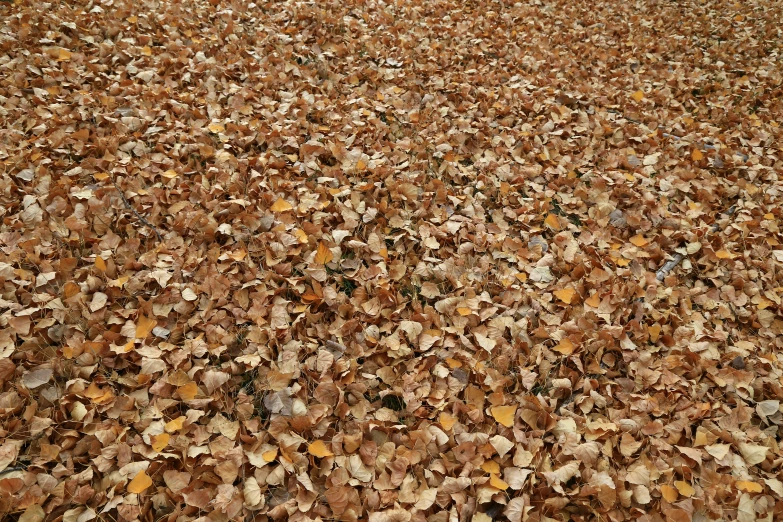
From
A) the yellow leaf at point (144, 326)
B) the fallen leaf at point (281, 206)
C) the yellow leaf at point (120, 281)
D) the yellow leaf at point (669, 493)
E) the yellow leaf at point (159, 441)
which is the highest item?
the fallen leaf at point (281, 206)

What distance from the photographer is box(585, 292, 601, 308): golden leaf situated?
2.68 m

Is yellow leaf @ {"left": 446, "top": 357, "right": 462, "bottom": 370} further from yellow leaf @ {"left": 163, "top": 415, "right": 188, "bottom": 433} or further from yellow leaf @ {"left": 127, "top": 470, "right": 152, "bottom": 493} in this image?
yellow leaf @ {"left": 127, "top": 470, "right": 152, "bottom": 493}

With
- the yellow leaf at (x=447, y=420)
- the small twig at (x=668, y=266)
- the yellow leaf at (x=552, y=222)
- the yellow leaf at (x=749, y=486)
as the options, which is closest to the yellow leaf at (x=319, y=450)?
the yellow leaf at (x=447, y=420)

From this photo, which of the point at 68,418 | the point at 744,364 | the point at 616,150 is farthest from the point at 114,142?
the point at 744,364

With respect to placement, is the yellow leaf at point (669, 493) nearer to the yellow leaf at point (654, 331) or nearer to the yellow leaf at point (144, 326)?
the yellow leaf at point (654, 331)

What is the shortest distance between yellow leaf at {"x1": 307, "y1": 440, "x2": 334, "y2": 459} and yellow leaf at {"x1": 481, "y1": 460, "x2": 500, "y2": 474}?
2.06ft

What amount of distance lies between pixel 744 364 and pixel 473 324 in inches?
A: 54.2

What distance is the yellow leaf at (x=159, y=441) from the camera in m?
1.96

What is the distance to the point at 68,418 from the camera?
2.02m

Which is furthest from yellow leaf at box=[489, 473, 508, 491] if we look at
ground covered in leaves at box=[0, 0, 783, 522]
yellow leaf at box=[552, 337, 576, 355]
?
yellow leaf at box=[552, 337, 576, 355]

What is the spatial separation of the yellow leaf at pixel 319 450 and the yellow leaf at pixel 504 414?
28.6 inches

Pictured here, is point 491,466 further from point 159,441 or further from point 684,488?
point 159,441

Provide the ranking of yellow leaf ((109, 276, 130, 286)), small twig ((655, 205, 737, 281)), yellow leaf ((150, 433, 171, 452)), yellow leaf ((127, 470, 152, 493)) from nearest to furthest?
yellow leaf ((127, 470, 152, 493))
yellow leaf ((150, 433, 171, 452))
yellow leaf ((109, 276, 130, 286))
small twig ((655, 205, 737, 281))

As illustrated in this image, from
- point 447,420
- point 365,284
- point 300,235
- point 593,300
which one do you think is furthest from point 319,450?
point 593,300
